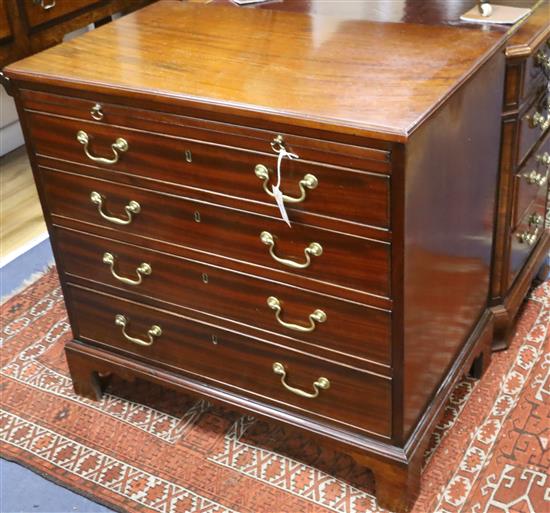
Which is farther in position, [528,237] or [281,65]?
[528,237]

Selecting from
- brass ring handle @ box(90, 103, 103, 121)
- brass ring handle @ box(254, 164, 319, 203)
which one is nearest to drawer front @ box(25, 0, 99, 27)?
brass ring handle @ box(90, 103, 103, 121)

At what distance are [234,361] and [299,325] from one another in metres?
0.20

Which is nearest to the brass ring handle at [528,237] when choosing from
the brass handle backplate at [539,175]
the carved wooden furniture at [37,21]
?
the brass handle backplate at [539,175]

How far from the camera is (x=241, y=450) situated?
67.1 inches

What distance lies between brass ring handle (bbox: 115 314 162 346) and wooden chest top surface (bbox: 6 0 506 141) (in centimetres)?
49

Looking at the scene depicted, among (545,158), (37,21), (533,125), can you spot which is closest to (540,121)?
(533,125)

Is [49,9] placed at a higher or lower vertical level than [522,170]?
higher

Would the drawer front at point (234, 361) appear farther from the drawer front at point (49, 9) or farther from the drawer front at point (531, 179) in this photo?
the drawer front at point (49, 9)

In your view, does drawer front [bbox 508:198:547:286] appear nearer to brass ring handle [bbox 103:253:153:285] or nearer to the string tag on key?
the string tag on key

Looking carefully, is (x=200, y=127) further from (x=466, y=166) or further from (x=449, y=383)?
(x=449, y=383)

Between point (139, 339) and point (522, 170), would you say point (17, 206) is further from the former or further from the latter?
point (522, 170)

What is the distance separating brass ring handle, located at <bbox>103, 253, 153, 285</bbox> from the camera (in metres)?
1.59

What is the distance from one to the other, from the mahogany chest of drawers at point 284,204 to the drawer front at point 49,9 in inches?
25.0

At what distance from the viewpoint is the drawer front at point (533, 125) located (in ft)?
5.56
